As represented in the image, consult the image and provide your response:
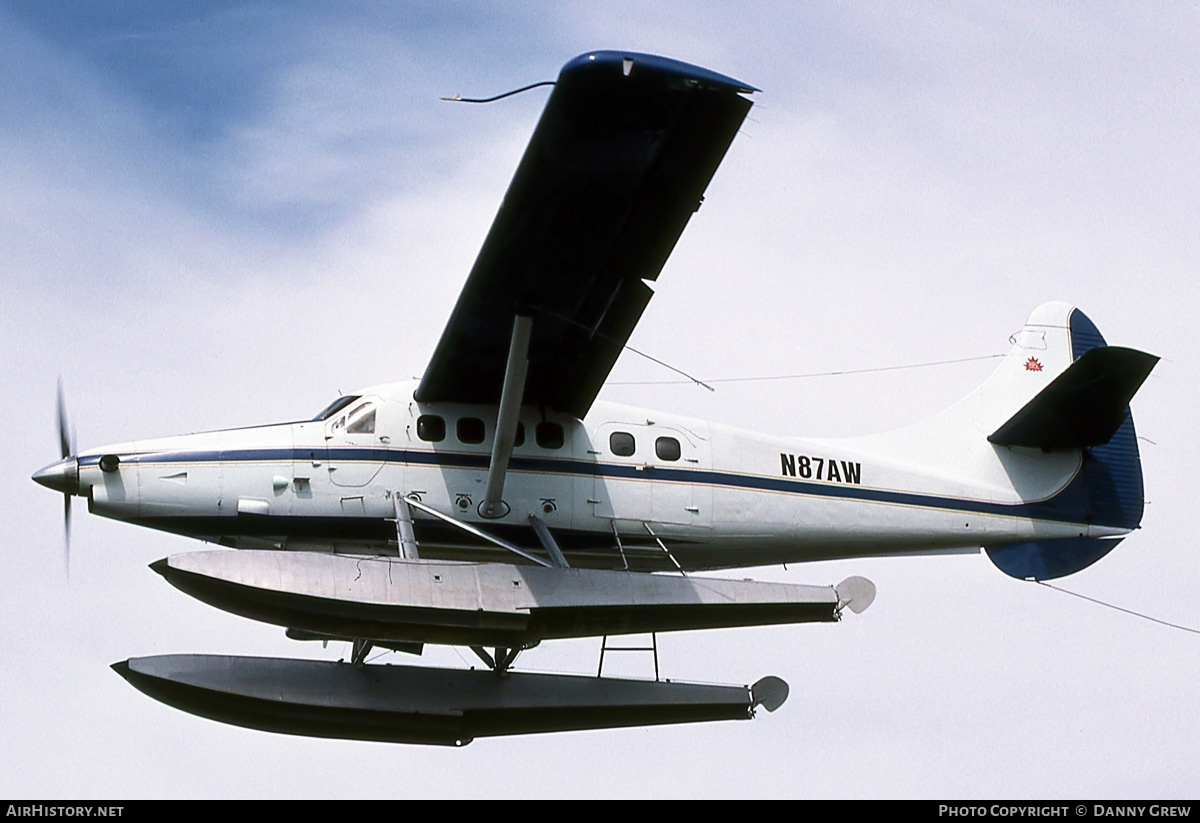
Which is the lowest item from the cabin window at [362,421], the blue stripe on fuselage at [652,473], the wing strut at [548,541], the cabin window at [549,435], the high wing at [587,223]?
the wing strut at [548,541]

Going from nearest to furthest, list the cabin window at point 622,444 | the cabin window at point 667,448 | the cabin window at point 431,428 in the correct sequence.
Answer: the cabin window at point 431,428, the cabin window at point 622,444, the cabin window at point 667,448

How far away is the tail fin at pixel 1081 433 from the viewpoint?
1650cm

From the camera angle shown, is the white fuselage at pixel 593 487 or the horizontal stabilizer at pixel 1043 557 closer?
the white fuselage at pixel 593 487

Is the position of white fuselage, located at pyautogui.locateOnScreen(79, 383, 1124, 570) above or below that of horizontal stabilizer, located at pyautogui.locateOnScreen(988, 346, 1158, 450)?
below

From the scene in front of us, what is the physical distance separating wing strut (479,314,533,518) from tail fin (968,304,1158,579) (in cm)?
560

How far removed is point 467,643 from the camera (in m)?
13.5

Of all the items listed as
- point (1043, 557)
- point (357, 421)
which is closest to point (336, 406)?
point (357, 421)

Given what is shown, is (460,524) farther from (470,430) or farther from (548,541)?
(470,430)

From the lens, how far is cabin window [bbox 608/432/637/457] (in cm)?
1543

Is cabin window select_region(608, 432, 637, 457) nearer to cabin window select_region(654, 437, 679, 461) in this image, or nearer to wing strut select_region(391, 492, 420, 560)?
cabin window select_region(654, 437, 679, 461)

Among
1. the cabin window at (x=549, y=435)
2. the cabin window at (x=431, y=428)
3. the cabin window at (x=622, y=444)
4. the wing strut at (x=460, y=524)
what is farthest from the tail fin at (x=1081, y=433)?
the cabin window at (x=431, y=428)

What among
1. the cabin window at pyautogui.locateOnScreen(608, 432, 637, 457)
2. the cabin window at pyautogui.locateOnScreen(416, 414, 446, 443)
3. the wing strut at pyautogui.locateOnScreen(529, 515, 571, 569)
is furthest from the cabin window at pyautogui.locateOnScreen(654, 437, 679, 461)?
the cabin window at pyautogui.locateOnScreen(416, 414, 446, 443)

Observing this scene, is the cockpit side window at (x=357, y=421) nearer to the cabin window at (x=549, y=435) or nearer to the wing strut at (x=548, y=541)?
the cabin window at (x=549, y=435)

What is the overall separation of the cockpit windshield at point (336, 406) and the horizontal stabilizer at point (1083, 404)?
7.06m
